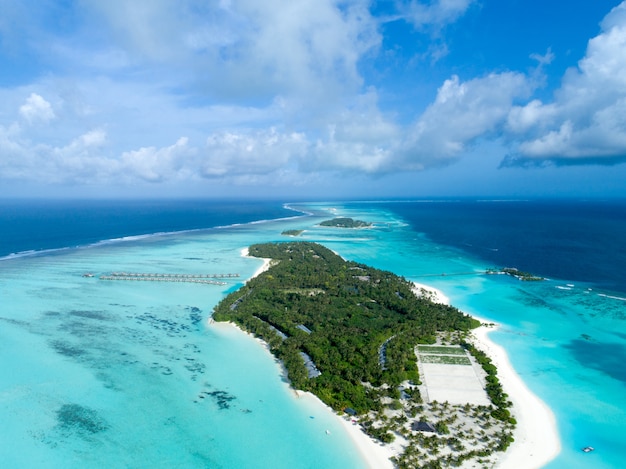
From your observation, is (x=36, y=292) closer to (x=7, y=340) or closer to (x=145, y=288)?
(x=145, y=288)

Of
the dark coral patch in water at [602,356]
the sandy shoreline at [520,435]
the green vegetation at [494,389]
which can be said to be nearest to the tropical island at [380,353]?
the green vegetation at [494,389]

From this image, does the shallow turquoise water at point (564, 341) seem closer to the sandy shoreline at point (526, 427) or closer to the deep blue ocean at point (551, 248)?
the sandy shoreline at point (526, 427)

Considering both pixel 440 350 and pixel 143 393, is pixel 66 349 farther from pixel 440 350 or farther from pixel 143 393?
pixel 440 350

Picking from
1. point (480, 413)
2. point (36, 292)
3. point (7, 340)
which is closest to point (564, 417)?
point (480, 413)

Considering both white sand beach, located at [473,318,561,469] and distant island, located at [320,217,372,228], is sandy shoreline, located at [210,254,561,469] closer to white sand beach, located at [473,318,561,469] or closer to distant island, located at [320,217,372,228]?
white sand beach, located at [473,318,561,469]

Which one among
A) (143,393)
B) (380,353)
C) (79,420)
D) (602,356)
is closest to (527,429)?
(380,353)

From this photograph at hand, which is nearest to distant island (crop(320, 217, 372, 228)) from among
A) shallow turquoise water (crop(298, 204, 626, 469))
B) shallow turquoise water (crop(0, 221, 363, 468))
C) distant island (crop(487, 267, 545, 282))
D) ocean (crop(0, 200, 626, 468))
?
shallow turquoise water (crop(298, 204, 626, 469))
